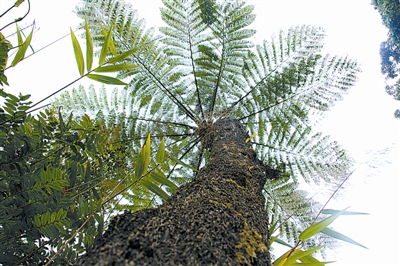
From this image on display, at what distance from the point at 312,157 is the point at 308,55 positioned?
1028mm

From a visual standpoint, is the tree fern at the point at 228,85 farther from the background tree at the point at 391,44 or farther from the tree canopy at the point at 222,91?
the background tree at the point at 391,44

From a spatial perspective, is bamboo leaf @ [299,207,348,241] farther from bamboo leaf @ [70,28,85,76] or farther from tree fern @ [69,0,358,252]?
tree fern @ [69,0,358,252]

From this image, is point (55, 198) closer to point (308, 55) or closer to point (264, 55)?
point (264, 55)

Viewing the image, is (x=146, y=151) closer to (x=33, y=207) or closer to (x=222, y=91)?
(x=33, y=207)

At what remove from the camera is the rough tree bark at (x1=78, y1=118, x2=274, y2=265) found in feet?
2.13

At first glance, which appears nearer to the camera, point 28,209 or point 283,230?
point 28,209

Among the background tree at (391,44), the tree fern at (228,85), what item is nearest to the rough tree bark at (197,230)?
the tree fern at (228,85)

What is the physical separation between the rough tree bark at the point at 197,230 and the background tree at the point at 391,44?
10.7 metres

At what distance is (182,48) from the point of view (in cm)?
304

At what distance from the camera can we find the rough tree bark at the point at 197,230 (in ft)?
2.13

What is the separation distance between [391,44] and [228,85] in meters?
10.1

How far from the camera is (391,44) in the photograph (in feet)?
34.7

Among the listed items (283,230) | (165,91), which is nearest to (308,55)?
(165,91)

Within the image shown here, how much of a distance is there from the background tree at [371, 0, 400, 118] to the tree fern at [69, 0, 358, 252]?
→ 8.57m
